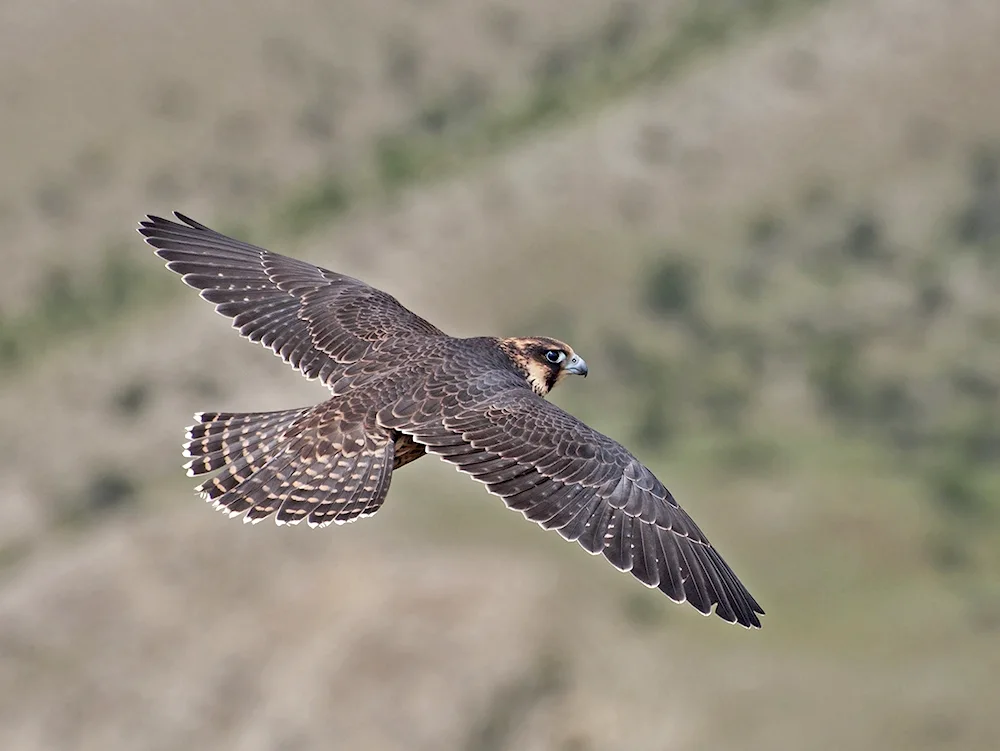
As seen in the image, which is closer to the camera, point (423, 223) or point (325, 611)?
point (325, 611)

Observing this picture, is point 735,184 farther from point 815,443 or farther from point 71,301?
point 71,301

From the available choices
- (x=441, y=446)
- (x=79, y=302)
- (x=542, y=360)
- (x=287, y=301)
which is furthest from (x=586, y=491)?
(x=79, y=302)

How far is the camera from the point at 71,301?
173ft

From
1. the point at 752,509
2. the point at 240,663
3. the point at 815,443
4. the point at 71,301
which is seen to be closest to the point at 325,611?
the point at 240,663

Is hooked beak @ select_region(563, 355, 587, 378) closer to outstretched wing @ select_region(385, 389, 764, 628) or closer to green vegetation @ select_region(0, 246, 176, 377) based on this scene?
outstretched wing @ select_region(385, 389, 764, 628)

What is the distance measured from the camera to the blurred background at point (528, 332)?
2930 cm

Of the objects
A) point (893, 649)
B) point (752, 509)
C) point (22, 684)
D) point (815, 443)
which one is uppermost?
point (815, 443)

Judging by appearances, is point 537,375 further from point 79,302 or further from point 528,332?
point 79,302

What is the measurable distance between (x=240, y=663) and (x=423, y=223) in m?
20.6

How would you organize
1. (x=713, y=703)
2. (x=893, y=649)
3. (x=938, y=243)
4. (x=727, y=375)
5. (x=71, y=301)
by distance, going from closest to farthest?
(x=713, y=703) → (x=893, y=649) → (x=727, y=375) → (x=938, y=243) → (x=71, y=301)

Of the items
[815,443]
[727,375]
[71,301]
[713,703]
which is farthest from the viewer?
[71,301]

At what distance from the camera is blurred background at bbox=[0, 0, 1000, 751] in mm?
29297

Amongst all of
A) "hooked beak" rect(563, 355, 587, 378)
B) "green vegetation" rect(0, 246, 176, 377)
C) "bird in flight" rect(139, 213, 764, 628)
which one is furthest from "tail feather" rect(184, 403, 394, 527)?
"green vegetation" rect(0, 246, 176, 377)

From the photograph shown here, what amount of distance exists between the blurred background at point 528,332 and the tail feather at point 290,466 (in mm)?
17063
